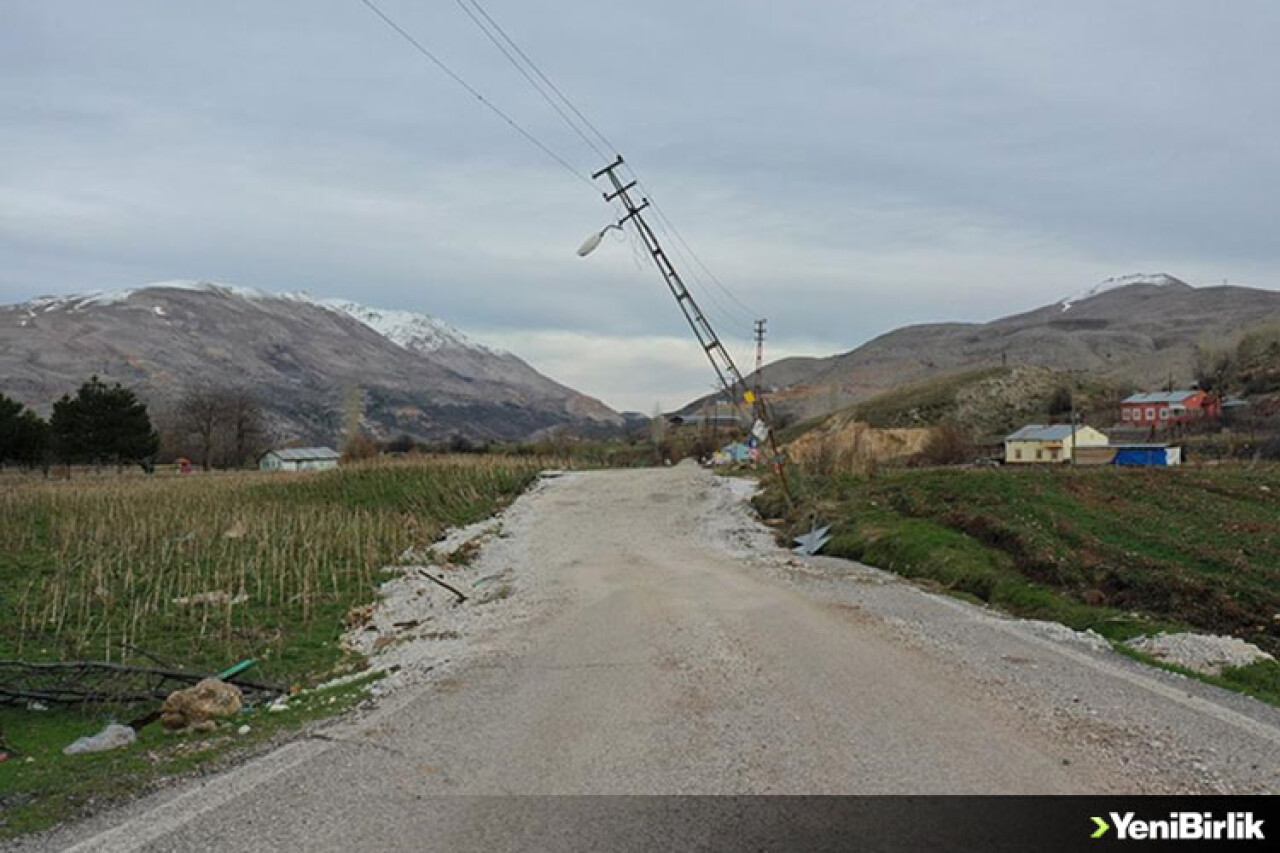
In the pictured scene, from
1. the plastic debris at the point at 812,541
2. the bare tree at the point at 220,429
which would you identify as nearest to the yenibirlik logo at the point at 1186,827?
the plastic debris at the point at 812,541

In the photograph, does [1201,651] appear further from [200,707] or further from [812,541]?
[812,541]

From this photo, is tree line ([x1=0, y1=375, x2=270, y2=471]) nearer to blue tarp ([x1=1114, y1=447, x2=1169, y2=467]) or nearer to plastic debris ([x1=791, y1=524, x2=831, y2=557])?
plastic debris ([x1=791, y1=524, x2=831, y2=557])

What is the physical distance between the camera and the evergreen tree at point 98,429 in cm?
6288

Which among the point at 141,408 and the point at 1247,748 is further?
the point at 141,408

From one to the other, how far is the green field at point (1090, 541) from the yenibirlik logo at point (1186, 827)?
14.7ft

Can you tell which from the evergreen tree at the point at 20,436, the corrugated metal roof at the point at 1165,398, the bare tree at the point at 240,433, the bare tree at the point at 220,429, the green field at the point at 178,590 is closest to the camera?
the green field at the point at 178,590

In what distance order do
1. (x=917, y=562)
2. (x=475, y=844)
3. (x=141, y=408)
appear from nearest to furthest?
(x=475, y=844) → (x=917, y=562) → (x=141, y=408)

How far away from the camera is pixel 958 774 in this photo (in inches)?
273

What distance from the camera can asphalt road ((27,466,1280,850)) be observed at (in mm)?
6480

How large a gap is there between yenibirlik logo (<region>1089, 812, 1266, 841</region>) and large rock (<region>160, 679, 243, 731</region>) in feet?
25.6

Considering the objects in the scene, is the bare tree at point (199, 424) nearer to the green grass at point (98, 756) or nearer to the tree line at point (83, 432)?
the tree line at point (83, 432)

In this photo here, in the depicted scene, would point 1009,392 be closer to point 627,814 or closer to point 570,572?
A: point 570,572

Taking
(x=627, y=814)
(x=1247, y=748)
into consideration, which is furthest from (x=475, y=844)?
(x=1247, y=748)

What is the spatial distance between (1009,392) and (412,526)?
7915 cm
